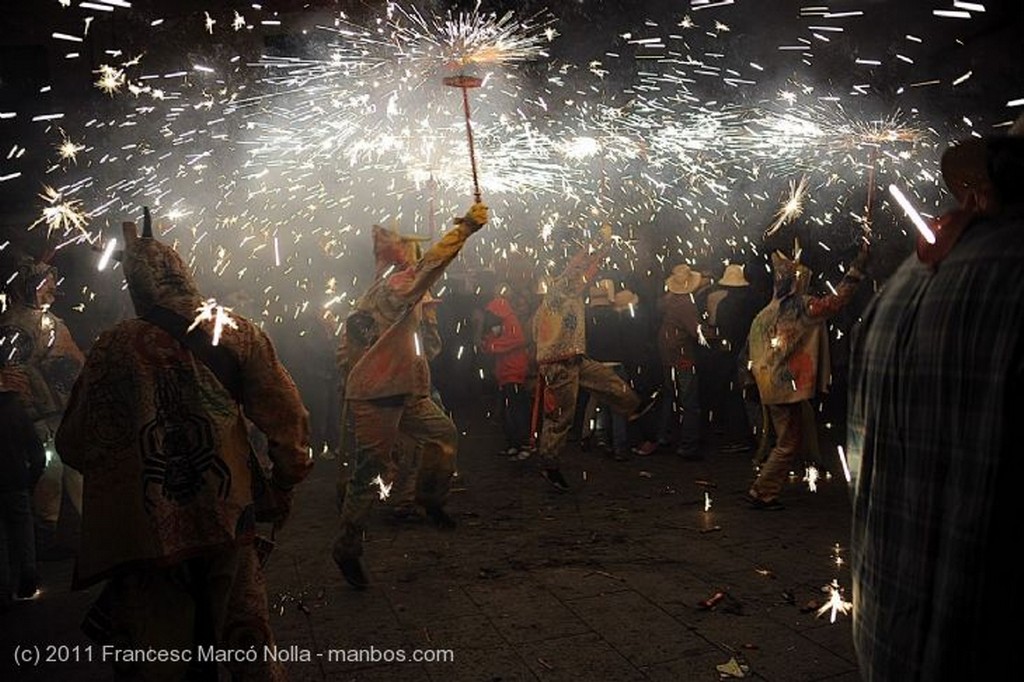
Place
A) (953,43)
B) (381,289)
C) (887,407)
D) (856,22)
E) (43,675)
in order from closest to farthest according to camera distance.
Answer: (887,407) → (43,675) → (381,289) → (953,43) → (856,22)

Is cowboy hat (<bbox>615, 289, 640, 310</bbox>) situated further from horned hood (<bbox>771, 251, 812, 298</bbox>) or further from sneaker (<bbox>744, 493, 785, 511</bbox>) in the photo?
sneaker (<bbox>744, 493, 785, 511</bbox>)

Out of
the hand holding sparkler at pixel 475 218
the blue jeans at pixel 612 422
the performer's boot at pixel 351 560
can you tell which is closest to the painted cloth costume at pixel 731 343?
the blue jeans at pixel 612 422

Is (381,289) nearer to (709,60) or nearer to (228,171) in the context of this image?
(228,171)

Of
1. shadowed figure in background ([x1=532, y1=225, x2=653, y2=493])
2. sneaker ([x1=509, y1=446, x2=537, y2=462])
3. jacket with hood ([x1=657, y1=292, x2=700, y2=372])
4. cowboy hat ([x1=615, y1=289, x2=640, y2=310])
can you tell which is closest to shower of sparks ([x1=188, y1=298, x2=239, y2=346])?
shadowed figure in background ([x1=532, y1=225, x2=653, y2=493])

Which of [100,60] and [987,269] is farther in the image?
[100,60]

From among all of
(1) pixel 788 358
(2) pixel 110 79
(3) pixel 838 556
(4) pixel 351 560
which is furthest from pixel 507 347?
(2) pixel 110 79

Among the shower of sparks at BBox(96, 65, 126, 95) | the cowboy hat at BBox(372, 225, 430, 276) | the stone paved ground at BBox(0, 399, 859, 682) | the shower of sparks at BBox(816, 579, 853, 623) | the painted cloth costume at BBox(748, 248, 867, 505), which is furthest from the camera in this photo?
the shower of sparks at BBox(96, 65, 126, 95)

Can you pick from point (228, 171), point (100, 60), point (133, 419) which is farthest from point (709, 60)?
point (100, 60)

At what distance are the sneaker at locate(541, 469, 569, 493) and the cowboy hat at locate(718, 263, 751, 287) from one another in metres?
3.49

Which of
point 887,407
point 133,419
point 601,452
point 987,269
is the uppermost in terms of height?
point 987,269

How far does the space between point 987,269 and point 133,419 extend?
9.45 ft

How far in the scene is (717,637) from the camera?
4246mm

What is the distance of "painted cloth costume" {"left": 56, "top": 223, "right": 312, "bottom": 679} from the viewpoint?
2.97m

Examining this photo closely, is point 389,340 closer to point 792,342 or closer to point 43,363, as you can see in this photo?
point 43,363
